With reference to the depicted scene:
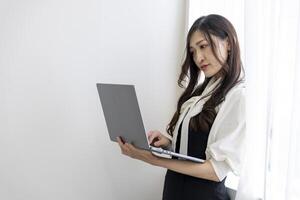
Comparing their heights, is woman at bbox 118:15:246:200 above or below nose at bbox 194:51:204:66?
below

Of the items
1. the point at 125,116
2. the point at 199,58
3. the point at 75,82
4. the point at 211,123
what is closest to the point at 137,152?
the point at 125,116

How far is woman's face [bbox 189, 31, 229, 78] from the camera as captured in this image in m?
1.14

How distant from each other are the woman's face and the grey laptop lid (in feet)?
0.98

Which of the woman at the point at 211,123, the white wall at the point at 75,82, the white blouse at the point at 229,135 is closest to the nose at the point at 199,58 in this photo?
the woman at the point at 211,123

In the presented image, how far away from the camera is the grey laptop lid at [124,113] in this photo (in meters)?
1.08

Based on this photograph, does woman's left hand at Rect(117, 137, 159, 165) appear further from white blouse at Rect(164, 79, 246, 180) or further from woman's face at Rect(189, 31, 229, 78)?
woman's face at Rect(189, 31, 229, 78)

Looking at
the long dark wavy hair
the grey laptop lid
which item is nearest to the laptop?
the grey laptop lid

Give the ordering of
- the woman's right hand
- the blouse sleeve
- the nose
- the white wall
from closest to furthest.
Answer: the blouse sleeve, the nose, the woman's right hand, the white wall

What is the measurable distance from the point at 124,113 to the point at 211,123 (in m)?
0.29

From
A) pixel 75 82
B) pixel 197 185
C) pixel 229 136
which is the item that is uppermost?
pixel 75 82

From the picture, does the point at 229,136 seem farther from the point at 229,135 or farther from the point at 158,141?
the point at 158,141

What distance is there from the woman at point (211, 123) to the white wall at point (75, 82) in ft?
1.33

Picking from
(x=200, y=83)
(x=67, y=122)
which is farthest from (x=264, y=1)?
(x=67, y=122)

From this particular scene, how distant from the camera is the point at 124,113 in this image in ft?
3.73
